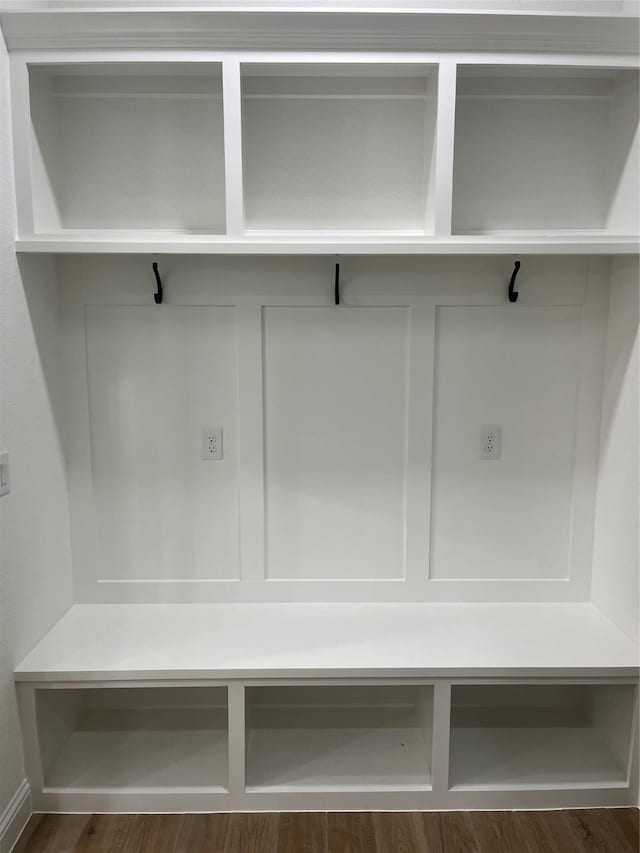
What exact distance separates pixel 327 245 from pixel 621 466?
1189mm

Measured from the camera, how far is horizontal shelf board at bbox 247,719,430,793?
1.96 m

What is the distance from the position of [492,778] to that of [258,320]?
1.64m

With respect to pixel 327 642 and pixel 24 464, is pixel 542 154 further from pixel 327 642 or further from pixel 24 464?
pixel 24 464

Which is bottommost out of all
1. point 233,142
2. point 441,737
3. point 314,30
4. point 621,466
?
point 441,737

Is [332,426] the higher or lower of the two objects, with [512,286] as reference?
lower

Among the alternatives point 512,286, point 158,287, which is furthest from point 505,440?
point 158,287

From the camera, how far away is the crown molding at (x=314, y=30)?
5.69 ft

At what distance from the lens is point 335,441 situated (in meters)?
2.24

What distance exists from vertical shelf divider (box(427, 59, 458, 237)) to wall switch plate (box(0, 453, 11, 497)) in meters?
1.38

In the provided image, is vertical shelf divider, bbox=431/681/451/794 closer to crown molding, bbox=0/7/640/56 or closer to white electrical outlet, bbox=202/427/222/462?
white electrical outlet, bbox=202/427/222/462

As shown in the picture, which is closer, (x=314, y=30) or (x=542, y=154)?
(x=314, y=30)

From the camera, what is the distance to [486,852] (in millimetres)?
1787

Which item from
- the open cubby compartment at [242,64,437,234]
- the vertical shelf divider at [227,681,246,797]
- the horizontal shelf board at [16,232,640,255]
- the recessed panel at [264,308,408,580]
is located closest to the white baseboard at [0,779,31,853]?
the vertical shelf divider at [227,681,246,797]

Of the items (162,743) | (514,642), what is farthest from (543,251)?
(162,743)
